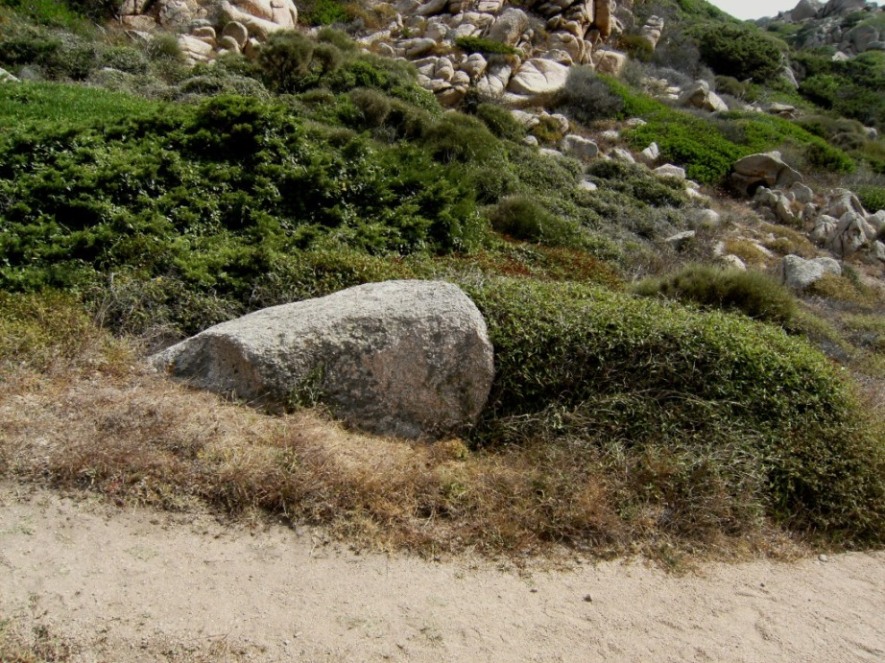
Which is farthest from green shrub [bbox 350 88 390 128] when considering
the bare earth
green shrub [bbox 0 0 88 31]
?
the bare earth

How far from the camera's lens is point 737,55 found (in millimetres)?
33031

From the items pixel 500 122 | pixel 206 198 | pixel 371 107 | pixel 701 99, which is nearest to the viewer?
pixel 206 198

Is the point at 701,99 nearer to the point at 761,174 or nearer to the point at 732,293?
the point at 761,174

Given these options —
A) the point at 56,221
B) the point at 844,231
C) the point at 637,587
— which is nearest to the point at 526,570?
the point at 637,587

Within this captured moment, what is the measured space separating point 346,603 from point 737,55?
36394 mm

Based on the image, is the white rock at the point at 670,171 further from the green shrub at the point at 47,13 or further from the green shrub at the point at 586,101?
the green shrub at the point at 47,13

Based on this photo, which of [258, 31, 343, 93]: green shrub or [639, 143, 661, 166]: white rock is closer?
[258, 31, 343, 93]: green shrub

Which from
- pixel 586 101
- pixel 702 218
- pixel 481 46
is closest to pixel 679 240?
pixel 702 218

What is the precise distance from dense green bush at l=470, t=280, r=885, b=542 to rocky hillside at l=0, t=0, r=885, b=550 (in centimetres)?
2

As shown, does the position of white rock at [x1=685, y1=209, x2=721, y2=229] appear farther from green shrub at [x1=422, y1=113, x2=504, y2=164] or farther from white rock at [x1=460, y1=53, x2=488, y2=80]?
white rock at [x1=460, y1=53, x2=488, y2=80]

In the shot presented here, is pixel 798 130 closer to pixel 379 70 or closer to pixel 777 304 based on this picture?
pixel 379 70

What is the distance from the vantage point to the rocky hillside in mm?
4906

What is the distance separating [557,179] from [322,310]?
985cm

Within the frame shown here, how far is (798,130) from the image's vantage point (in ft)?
82.5
